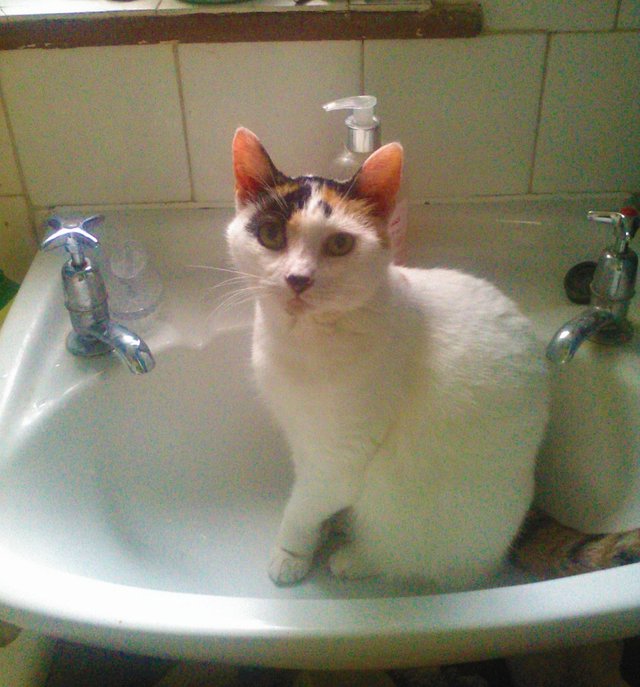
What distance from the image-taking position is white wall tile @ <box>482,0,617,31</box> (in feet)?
3.34

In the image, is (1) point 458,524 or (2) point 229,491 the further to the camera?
(2) point 229,491

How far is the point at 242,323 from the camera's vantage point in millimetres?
1135

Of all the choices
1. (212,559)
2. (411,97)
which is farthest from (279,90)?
(212,559)

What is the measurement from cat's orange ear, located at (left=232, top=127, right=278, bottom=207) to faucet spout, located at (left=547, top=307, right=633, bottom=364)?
46cm

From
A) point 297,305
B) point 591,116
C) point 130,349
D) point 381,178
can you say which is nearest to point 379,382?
point 297,305

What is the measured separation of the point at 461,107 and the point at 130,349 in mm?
656

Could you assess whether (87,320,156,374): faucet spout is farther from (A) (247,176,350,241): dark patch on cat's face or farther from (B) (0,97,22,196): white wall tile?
(B) (0,97,22,196): white wall tile

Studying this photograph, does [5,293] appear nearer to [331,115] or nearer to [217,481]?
[217,481]

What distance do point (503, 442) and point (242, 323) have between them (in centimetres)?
48

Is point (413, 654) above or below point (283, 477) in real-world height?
above

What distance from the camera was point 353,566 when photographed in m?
0.98

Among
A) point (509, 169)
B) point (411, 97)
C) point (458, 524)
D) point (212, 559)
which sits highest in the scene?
point (411, 97)

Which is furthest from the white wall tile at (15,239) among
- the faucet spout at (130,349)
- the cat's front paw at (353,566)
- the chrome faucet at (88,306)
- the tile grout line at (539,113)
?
the tile grout line at (539,113)

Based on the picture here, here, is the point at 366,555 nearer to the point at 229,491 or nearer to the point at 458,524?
the point at 458,524
